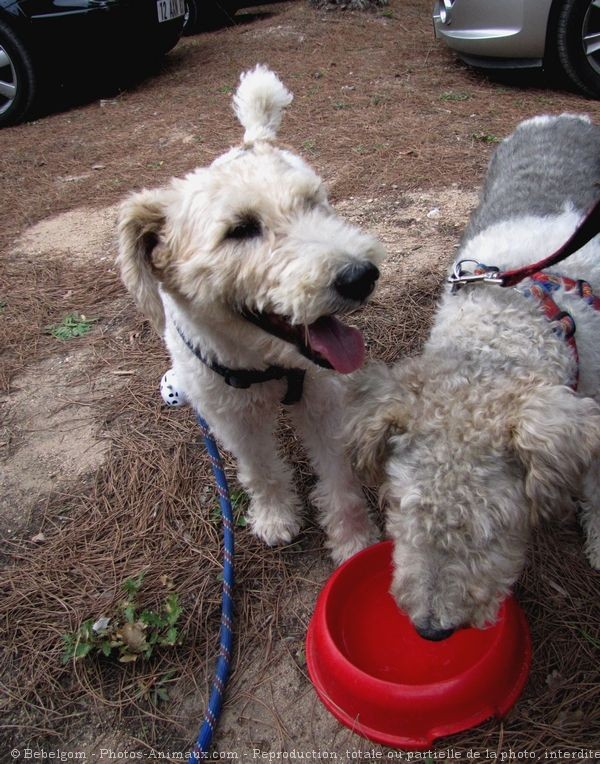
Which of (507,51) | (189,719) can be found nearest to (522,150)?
(189,719)

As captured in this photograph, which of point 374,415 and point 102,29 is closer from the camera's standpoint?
point 374,415

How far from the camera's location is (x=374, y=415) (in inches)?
82.4

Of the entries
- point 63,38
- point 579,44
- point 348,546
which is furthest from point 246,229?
point 63,38

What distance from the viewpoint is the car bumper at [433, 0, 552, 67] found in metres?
6.64

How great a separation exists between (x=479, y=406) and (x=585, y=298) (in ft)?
3.35

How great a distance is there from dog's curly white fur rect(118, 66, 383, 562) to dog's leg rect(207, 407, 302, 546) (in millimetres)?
117

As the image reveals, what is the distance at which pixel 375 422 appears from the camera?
2.06 meters

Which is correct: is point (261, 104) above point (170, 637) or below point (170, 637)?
above

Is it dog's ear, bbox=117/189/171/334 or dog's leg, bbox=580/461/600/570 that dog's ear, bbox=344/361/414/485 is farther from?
dog's leg, bbox=580/461/600/570

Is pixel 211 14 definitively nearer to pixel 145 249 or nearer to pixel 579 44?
pixel 579 44

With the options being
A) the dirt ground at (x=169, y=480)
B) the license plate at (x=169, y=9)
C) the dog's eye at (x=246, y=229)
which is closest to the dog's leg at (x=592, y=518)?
the dirt ground at (x=169, y=480)

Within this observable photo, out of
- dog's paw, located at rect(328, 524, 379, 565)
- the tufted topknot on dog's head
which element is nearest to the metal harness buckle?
the tufted topknot on dog's head

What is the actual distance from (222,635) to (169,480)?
1108 millimetres

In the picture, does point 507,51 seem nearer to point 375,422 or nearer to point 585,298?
point 585,298
